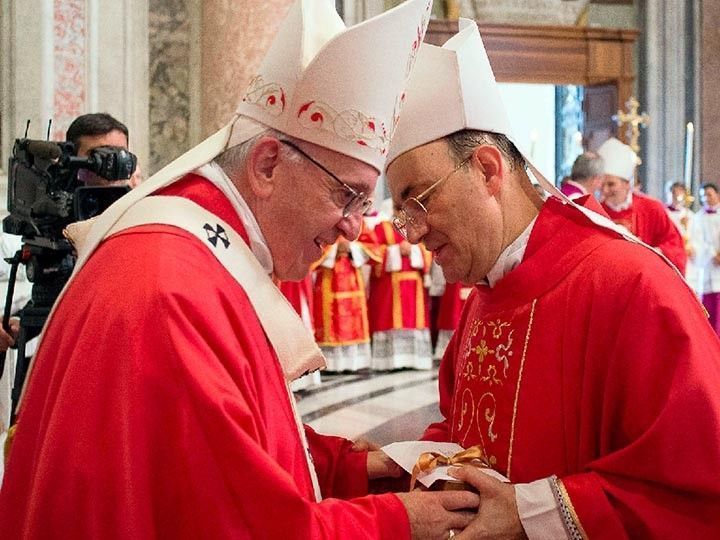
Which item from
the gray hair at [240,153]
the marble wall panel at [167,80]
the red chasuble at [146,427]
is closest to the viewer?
the red chasuble at [146,427]

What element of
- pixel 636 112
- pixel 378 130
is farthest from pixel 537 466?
pixel 636 112

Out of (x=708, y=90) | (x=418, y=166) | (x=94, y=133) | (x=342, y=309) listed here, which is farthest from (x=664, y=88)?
(x=418, y=166)

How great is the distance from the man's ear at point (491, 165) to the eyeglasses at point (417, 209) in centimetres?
4

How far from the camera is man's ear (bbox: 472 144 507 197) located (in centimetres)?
225

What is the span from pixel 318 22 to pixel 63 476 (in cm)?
99

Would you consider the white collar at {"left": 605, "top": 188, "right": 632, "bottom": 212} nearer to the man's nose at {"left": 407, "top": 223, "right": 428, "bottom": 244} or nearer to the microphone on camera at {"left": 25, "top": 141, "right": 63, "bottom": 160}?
the microphone on camera at {"left": 25, "top": 141, "right": 63, "bottom": 160}

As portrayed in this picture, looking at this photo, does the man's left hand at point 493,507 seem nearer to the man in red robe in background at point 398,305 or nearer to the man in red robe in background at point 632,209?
the man in red robe in background at point 632,209

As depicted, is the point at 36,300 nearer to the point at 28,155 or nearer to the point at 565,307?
the point at 28,155

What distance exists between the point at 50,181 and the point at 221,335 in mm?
1771

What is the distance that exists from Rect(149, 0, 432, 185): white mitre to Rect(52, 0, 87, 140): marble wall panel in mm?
4862

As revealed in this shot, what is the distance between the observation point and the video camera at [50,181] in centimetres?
312

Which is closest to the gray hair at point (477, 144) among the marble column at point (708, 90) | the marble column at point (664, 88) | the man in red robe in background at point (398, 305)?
the man in red robe in background at point (398, 305)

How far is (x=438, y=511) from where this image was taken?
1792mm

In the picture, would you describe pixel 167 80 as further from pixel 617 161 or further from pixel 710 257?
pixel 710 257
